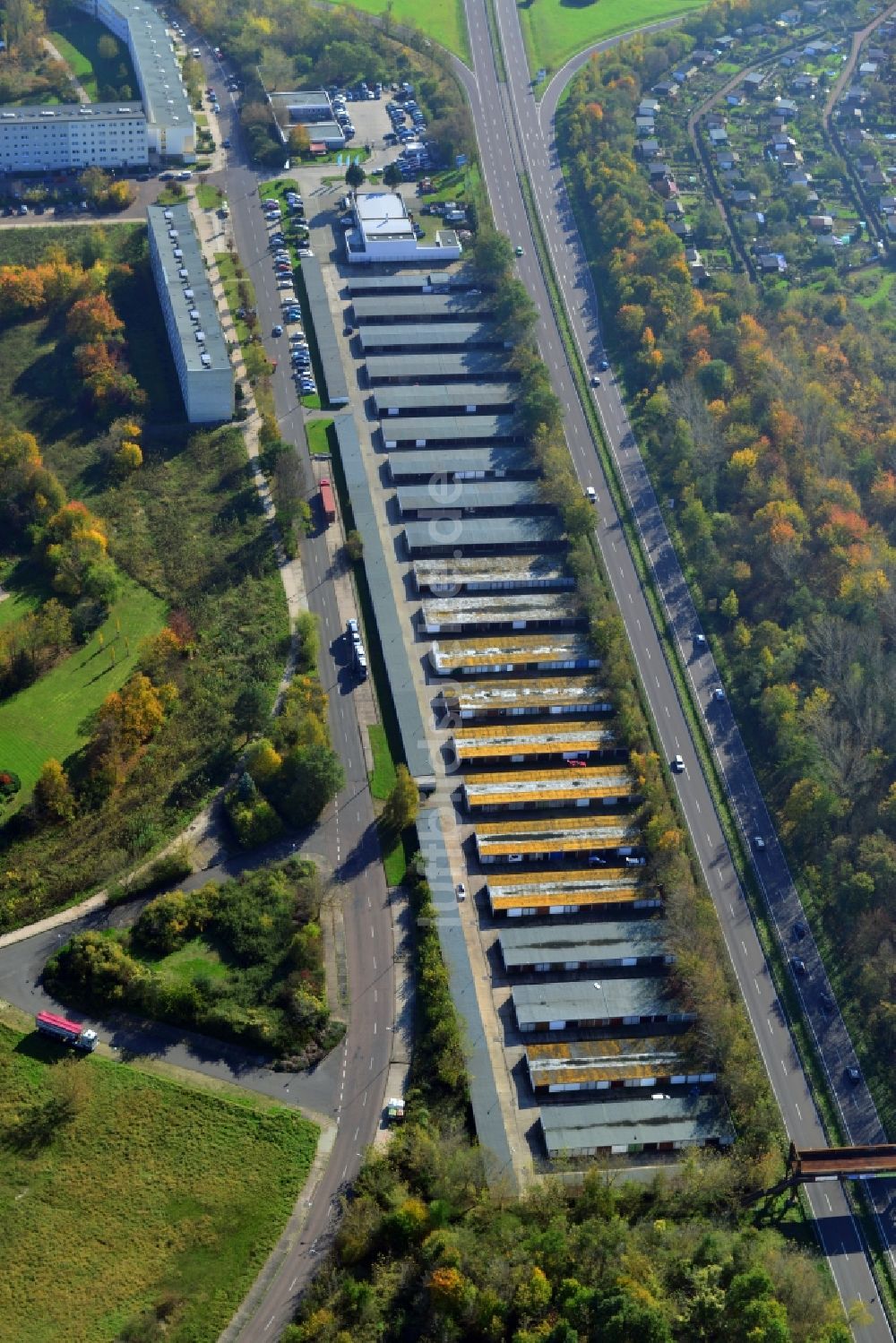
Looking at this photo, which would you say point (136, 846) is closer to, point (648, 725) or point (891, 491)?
point (648, 725)

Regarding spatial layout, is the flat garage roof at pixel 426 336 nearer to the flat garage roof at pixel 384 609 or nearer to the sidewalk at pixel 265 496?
the flat garage roof at pixel 384 609

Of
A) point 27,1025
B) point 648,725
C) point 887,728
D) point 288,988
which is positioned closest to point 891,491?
point 887,728

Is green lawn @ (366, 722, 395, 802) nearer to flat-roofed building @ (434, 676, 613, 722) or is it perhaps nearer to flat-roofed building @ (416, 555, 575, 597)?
flat-roofed building @ (434, 676, 613, 722)

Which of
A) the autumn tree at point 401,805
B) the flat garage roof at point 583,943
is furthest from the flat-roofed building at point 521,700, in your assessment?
the flat garage roof at point 583,943

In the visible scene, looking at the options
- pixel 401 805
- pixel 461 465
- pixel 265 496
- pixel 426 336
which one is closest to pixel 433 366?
pixel 426 336

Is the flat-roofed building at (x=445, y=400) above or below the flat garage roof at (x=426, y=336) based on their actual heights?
below
